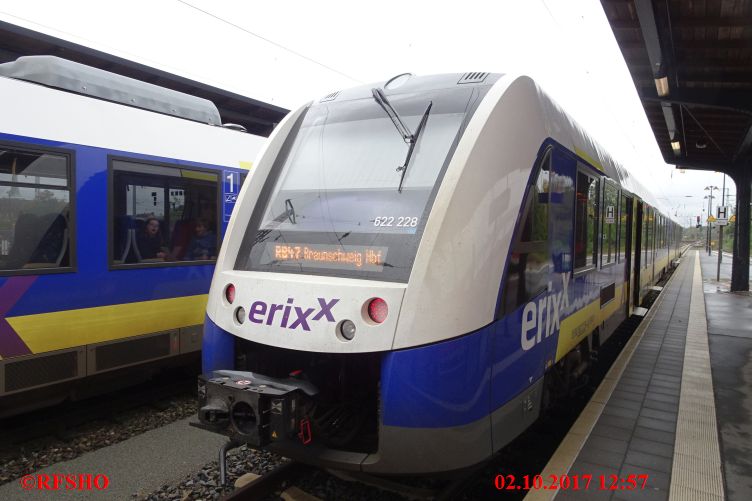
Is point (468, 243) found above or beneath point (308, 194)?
beneath

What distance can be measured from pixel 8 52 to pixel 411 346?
11.1m

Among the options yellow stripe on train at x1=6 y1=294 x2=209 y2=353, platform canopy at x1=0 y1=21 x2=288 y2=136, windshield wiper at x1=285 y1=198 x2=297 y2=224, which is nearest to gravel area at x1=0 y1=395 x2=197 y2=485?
yellow stripe on train at x1=6 y1=294 x2=209 y2=353

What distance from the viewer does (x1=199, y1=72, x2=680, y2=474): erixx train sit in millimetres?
2787

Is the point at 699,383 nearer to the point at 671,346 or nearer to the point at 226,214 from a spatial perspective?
the point at 671,346

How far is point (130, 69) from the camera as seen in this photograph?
1131cm

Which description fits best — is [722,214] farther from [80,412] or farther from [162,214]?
[80,412]

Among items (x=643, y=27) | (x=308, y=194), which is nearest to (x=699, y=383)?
(x=643, y=27)

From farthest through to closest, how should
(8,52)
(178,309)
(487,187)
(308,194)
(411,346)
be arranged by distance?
(8,52) → (178,309) → (308,194) → (487,187) → (411,346)

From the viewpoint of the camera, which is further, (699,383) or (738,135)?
(738,135)

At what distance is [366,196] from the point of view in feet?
11.2

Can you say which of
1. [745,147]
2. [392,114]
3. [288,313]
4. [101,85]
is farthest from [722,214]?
[288,313]

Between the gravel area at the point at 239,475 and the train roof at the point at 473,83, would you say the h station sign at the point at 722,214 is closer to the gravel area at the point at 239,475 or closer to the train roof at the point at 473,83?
the train roof at the point at 473,83

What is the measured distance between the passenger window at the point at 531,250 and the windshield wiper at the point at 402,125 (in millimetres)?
769

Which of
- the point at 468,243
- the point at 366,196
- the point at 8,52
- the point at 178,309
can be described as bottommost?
the point at 178,309
